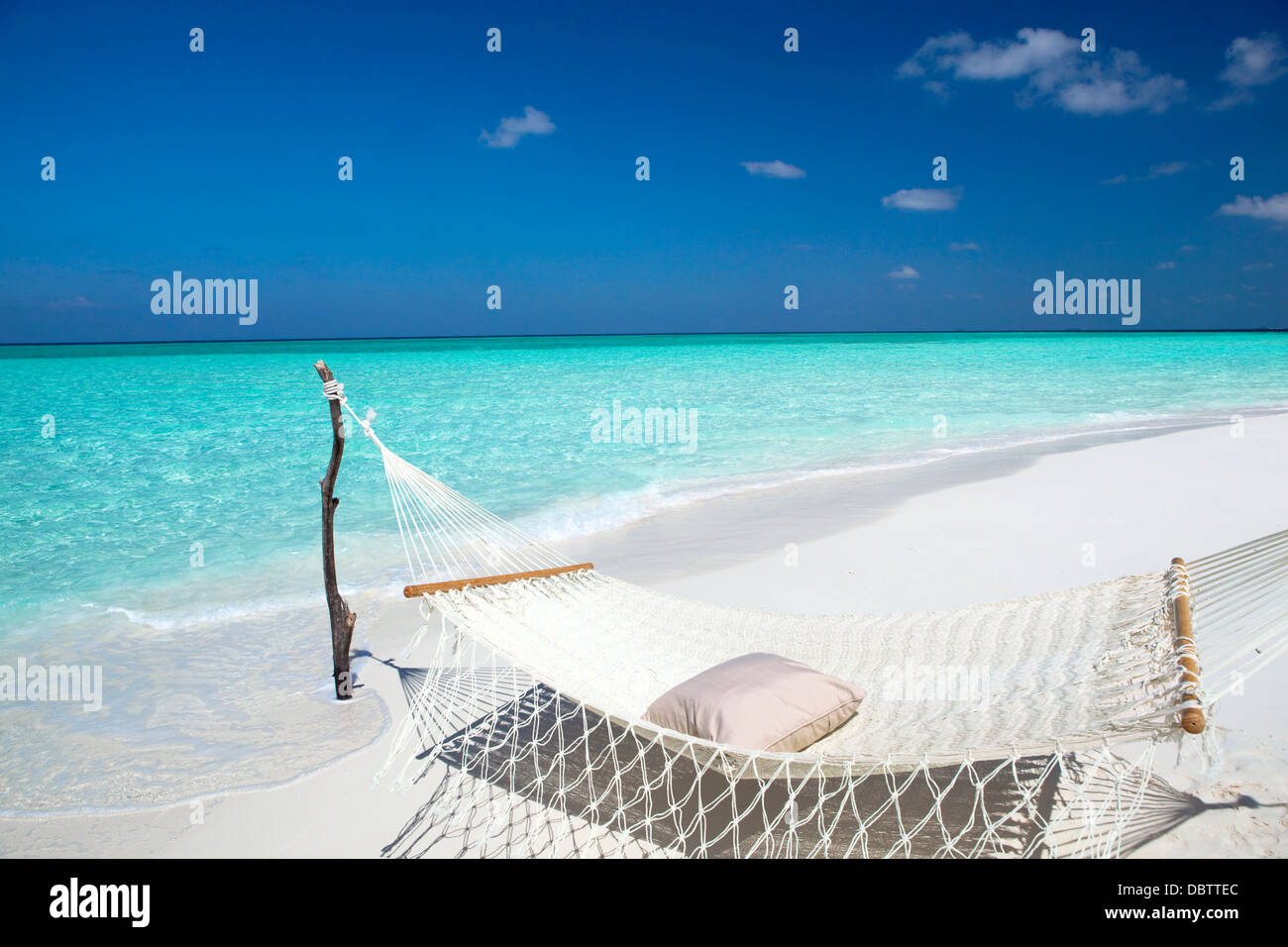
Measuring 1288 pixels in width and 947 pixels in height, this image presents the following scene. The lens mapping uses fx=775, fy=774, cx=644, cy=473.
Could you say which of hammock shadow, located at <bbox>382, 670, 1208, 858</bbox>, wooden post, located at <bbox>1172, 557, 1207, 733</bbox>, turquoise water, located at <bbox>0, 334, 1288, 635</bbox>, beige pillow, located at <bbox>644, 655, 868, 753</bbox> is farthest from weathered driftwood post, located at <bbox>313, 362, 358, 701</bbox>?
wooden post, located at <bbox>1172, 557, 1207, 733</bbox>

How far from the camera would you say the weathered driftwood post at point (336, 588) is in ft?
11.0

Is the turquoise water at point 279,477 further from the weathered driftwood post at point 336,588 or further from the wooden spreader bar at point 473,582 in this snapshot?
the wooden spreader bar at point 473,582

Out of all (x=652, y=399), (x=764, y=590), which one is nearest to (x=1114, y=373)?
(x=652, y=399)

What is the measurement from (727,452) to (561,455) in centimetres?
218

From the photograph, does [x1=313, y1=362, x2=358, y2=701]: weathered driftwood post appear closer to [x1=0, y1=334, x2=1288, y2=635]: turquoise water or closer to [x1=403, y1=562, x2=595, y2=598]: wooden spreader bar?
[x1=403, y1=562, x2=595, y2=598]: wooden spreader bar

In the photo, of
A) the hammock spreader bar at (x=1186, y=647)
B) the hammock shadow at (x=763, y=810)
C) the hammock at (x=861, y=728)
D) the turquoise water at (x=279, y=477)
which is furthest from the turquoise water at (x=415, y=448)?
the hammock spreader bar at (x=1186, y=647)

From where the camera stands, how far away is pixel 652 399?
1736 cm

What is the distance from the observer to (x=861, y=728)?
2.49 m

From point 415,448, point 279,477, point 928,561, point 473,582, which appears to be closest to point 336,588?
point 473,582

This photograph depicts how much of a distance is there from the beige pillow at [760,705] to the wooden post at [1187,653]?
37.1 inches

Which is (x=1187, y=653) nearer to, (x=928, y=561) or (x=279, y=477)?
(x=928, y=561)

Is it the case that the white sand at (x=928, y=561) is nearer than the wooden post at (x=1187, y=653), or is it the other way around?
the wooden post at (x=1187, y=653)

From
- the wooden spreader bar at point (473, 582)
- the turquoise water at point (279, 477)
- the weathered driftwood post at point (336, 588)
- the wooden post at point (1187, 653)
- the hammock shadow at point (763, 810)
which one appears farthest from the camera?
the turquoise water at point (279, 477)
